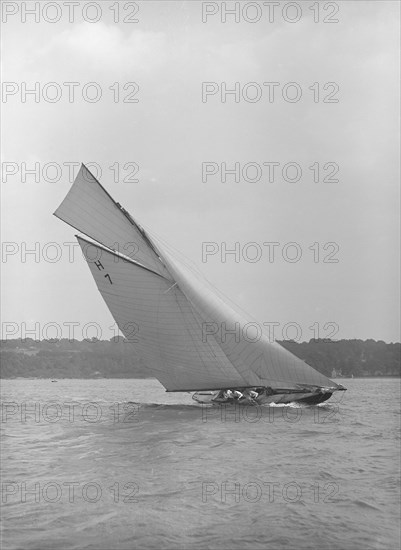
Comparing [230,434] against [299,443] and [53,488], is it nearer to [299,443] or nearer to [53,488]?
[299,443]

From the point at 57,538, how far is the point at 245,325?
25.2 metres

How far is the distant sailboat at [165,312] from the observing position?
35031 mm

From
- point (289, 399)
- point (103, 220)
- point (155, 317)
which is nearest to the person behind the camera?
point (155, 317)

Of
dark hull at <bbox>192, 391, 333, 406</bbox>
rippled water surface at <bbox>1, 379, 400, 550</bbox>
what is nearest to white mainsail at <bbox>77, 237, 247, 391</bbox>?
dark hull at <bbox>192, 391, 333, 406</bbox>

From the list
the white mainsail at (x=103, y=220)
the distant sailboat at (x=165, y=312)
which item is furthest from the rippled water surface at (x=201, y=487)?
the white mainsail at (x=103, y=220)

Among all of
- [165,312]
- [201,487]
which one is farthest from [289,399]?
[201,487]

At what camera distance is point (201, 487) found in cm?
1608

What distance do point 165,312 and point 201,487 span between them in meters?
19.4

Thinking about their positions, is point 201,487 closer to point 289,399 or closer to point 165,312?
point 165,312

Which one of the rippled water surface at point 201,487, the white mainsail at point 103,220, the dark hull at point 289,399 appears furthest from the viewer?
the dark hull at point 289,399

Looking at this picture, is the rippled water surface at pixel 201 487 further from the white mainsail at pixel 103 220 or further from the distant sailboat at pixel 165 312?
the white mainsail at pixel 103 220

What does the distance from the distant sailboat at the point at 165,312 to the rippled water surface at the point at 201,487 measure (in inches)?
234

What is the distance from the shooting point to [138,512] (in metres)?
13.3

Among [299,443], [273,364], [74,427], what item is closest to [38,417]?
[74,427]
